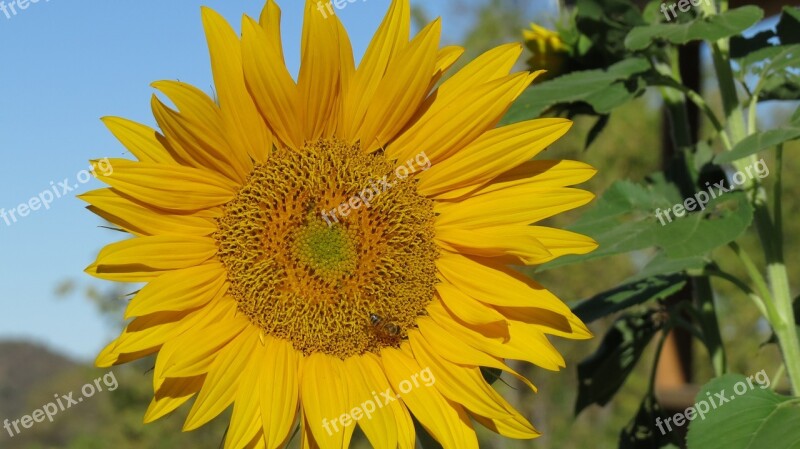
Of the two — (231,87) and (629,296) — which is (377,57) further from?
(629,296)

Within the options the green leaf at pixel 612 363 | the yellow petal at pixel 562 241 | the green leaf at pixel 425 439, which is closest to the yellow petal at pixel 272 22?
the yellow petal at pixel 562 241

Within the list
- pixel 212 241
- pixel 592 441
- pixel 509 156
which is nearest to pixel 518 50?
pixel 509 156

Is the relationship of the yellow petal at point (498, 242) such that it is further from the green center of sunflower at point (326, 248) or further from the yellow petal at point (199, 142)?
the yellow petal at point (199, 142)

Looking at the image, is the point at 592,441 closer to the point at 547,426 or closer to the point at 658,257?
the point at 547,426

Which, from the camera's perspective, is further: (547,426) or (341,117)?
(547,426)

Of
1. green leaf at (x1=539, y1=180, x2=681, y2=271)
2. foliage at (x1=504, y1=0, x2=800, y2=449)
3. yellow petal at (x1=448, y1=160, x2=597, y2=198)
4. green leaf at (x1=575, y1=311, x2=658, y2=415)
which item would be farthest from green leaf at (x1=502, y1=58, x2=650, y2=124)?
green leaf at (x1=575, y1=311, x2=658, y2=415)

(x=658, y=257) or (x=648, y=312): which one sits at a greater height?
(x=658, y=257)
